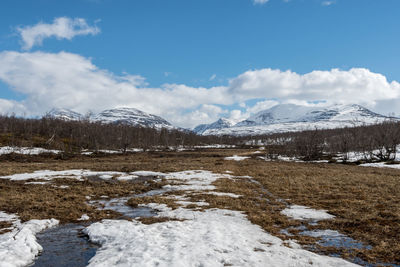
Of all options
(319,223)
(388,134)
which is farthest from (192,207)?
(388,134)

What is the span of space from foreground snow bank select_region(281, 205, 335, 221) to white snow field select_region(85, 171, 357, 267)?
303 cm

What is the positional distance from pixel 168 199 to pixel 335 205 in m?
11.5

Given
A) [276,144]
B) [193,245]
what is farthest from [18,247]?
[276,144]

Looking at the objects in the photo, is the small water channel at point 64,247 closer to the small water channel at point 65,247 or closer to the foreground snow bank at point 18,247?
the small water channel at point 65,247

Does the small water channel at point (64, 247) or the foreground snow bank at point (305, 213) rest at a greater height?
the foreground snow bank at point (305, 213)

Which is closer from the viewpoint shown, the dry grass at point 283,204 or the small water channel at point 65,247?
→ the small water channel at point 65,247

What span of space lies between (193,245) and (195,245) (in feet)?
0.25

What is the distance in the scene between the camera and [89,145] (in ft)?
314

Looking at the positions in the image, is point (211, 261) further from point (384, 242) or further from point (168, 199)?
point (168, 199)

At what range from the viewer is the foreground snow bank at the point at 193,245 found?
7984 millimetres

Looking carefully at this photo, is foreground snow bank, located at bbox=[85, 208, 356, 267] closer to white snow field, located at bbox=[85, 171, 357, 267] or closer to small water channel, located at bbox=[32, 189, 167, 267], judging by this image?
white snow field, located at bbox=[85, 171, 357, 267]

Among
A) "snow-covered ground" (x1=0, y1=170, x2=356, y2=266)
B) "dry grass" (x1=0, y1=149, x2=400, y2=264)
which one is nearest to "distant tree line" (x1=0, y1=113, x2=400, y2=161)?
"dry grass" (x1=0, y1=149, x2=400, y2=264)

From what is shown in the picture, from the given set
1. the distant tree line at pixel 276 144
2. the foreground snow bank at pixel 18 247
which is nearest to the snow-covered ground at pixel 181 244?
the foreground snow bank at pixel 18 247

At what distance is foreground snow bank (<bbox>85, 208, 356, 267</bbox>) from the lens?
7984mm
